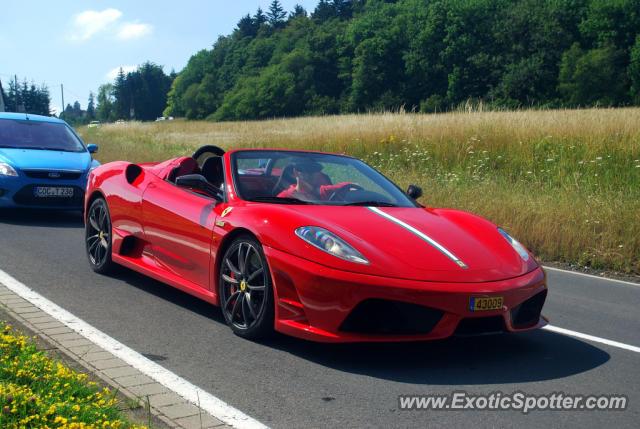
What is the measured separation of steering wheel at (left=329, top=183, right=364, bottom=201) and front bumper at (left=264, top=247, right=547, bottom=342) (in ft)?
3.69

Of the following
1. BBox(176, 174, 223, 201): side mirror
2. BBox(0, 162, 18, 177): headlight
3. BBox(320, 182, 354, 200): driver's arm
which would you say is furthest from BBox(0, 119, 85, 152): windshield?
BBox(320, 182, 354, 200): driver's arm

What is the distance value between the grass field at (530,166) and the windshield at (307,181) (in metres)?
3.96

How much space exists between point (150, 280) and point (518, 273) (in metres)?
3.54

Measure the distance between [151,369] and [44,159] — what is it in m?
7.61

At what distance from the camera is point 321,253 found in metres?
4.23

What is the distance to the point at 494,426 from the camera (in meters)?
3.27

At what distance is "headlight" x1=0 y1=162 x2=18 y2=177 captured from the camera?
1023 cm

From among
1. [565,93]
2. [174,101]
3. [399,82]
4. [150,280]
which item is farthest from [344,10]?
[150,280]

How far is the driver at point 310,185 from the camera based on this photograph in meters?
5.23

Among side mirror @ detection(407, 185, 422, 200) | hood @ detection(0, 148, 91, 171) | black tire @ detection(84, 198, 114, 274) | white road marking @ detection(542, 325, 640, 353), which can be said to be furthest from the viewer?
hood @ detection(0, 148, 91, 171)

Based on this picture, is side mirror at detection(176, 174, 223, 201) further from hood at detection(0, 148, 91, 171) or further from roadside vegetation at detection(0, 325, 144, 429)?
hood at detection(0, 148, 91, 171)

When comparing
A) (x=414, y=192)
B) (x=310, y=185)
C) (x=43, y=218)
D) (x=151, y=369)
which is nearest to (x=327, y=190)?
(x=310, y=185)

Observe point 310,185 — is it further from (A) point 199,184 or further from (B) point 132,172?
(B) point 132,172

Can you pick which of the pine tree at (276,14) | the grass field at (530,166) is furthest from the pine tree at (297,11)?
the grass field at (530,166)
